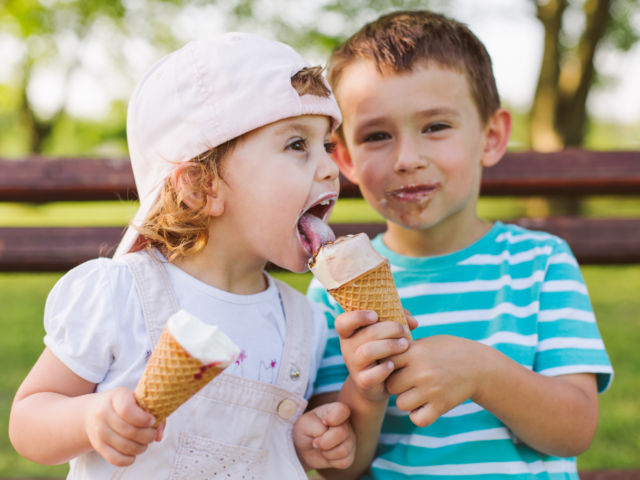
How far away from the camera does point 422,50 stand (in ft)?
6.78

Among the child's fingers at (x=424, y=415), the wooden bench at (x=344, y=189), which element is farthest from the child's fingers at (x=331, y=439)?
the wooden bench at (x=344, y=189)

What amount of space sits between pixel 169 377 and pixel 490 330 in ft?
3.68

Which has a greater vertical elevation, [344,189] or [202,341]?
[202,341]

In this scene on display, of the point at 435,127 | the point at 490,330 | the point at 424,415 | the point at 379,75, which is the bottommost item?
the point at 490,330

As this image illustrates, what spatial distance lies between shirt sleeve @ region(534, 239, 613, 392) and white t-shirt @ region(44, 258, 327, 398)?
32.0 inches

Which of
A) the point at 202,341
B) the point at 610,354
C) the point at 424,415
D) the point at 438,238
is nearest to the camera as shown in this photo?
the point at 202,341

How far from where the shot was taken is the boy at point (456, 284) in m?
1.78

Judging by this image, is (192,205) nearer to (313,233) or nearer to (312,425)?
(313,233)

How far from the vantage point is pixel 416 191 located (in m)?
2.04

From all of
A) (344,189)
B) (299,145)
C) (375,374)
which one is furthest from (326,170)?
(344,189)

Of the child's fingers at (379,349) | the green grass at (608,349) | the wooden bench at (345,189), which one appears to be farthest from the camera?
the green grass at (608,349)

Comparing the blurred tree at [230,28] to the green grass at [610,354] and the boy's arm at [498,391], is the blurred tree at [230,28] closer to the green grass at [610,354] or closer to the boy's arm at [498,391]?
the green grass at [610,354]

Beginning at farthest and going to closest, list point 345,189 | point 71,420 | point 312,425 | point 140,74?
point 140,74
point 345,189
point 312,425
point 71,420

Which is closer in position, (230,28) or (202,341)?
(202,341)
